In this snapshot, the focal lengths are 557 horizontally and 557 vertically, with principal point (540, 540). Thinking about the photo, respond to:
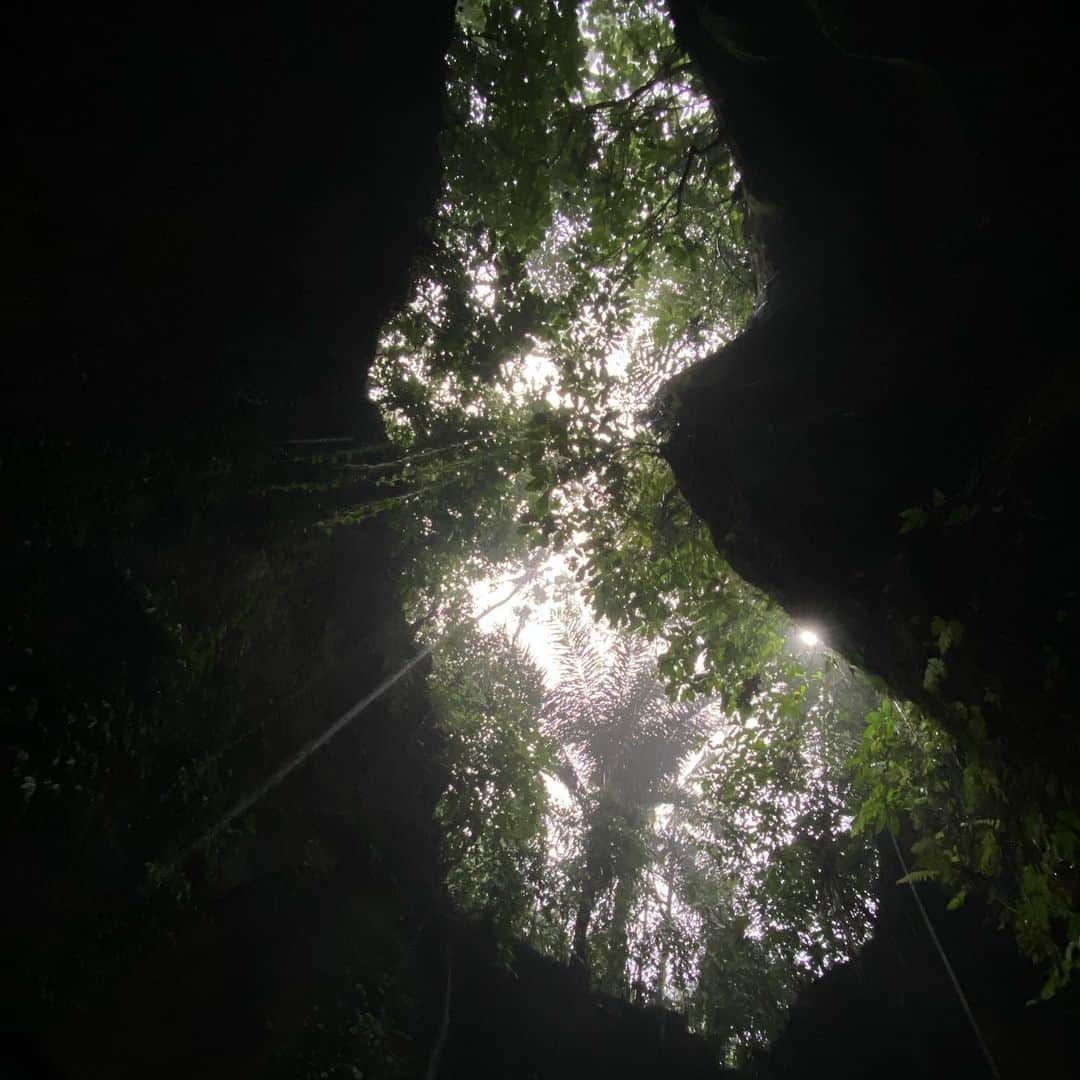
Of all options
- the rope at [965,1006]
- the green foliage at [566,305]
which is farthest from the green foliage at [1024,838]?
the rope at [965,1006]

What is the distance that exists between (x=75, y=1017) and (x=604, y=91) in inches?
436

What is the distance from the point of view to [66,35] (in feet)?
11.0

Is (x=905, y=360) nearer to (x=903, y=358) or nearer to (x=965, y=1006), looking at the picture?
(x=903, y=358)

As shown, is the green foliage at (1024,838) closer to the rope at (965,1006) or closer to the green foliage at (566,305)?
the green foliage at (566,305)

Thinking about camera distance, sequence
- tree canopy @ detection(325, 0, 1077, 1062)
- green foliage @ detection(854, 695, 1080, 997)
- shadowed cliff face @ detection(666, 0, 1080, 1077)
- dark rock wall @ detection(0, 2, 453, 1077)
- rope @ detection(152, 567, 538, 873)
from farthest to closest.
Answer: tree canopy @ detection(325, 0, 1077, 1062), rope @ detection(152, 567, 538, 873), dark rock wall @ detection(0, 2, 453, 1077), shadowed cliff face @ detection(666, 0, 1080, 1077), green foliage @ detection(854, 695, 1080, 997)

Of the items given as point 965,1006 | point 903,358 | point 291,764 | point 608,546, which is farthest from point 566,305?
point 965,1006

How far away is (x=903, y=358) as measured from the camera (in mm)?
3572

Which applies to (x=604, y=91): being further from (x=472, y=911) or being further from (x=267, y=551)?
(x=472, y=911)

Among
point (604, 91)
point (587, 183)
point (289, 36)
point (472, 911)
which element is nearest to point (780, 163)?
point (587, 183)

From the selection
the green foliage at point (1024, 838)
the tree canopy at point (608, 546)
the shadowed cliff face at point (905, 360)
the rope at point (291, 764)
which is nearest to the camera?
the green foliage at point (1024, 838)

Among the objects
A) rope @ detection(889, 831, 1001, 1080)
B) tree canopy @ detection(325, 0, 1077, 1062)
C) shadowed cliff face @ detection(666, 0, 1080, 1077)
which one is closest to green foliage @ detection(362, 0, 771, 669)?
tree canopy @ detection(325, 0, 1077, 1062)

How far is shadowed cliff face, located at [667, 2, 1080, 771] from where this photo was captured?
2754 millimetres

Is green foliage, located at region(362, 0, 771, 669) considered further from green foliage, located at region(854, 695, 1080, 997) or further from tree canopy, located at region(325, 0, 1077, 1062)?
green foliage, located at region(854, 695, 1080, 997)

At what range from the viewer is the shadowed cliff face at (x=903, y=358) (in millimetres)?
2754
